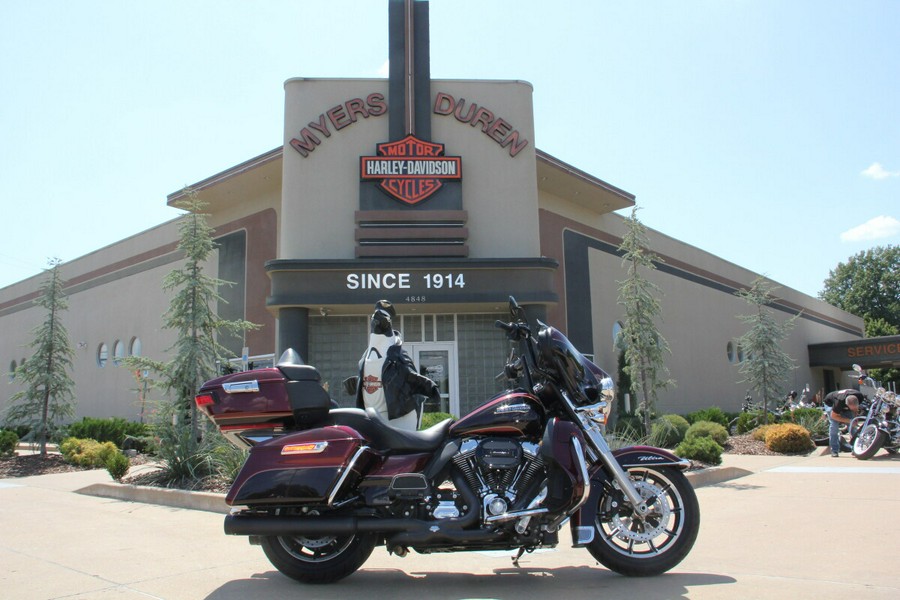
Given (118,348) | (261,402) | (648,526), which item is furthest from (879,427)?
(118,348)

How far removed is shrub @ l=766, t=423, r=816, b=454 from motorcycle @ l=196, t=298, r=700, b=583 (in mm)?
10430

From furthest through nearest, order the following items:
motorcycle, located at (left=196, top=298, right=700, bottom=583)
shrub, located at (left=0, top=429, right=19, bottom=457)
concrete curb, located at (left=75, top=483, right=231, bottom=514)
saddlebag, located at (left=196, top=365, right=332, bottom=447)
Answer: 1. shrub, located at (left=0, top=429, right=19, bottom=457)
2. concrete curb, located at (left=75, top=483, right=231, bottom=514)
3. saddlebag, located at (left=196, top=365, right=332, bottom=447)
4. motorcycle, located at (left=196, top=298, right=700, bottom=583)

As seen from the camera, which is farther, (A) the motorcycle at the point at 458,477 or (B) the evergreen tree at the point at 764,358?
(B) the evergreen tree at the point at 764,358

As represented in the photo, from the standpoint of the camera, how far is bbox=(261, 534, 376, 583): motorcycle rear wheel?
4.87 m

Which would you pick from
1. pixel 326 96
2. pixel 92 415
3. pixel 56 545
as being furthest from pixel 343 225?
pixel 92 415

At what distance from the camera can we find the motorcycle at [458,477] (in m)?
4.57

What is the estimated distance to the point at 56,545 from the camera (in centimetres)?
647

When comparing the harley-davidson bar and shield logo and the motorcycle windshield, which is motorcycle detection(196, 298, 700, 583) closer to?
the motorcycle windshield

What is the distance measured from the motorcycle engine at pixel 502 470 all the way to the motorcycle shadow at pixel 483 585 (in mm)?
579

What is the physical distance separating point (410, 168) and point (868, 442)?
1100 cm

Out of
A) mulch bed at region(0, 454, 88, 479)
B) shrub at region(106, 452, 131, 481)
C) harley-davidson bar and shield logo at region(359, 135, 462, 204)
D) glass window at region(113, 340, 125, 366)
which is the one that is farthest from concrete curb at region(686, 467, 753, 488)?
glass window at region(113, 340, 125, 366)

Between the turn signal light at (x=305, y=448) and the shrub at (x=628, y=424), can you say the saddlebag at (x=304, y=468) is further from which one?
the shrub at (x=628, y=424)

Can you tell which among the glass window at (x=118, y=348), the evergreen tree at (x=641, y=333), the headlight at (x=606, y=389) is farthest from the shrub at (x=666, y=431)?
the glass window at (x=118, y=348)

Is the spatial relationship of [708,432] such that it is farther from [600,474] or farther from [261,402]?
[261,402]
